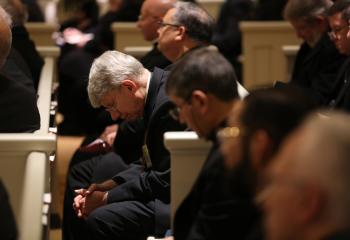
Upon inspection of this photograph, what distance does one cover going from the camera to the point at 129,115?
502cm

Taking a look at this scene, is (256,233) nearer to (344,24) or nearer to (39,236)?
(39,236)

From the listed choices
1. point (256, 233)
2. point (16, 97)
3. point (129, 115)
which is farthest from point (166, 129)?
point (256, 233)

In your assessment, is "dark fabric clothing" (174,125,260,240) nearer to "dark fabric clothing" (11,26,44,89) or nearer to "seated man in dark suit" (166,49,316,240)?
"seated man in dark suit" (166,49,316,240)

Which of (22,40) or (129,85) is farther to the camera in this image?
(22,40)

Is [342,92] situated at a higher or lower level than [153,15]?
higher

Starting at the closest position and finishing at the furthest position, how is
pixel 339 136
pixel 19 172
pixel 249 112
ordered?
pixel 339 136 < pixel 249 112 < pixel 19 172

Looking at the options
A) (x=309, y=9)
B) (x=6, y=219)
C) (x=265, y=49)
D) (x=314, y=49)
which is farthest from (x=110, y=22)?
(x=6, y=219)

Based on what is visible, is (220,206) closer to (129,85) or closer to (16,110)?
(129,85)

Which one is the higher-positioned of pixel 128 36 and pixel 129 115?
A: pixel 129 115

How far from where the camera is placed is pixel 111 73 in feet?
16.1

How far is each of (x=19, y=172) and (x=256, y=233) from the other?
1.35 m

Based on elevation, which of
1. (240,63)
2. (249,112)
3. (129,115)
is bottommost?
(240,63)

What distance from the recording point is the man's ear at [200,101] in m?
3.71

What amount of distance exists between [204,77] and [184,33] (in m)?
2.32
